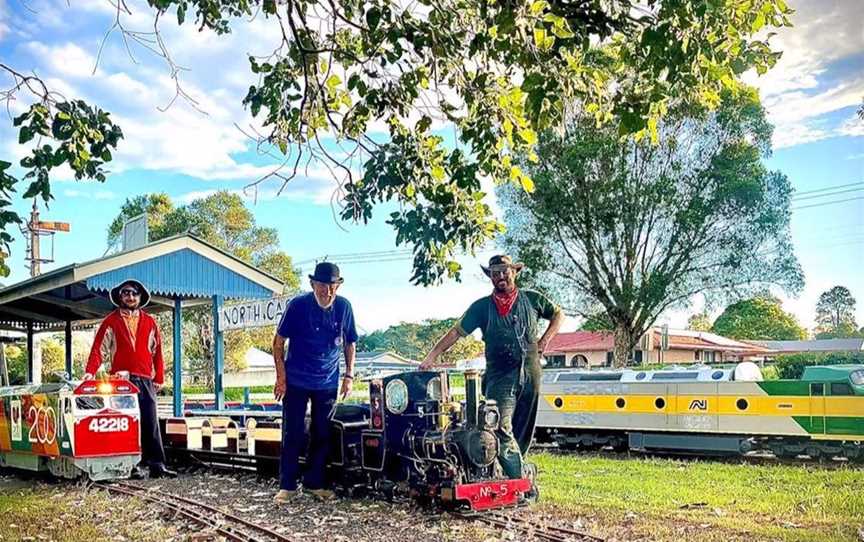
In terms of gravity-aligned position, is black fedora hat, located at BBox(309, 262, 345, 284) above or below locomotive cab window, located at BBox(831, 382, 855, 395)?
above

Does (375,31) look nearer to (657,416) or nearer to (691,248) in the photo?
(657,416)

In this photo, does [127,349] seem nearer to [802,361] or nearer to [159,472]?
[159,472]

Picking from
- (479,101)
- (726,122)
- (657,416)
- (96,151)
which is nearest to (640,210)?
(726,122)

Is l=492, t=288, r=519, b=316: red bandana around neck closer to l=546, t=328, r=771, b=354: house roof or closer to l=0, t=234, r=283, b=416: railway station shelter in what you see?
l=0, t=234, r=283, b=416: railway station shelter

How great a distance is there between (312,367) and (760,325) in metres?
23.9

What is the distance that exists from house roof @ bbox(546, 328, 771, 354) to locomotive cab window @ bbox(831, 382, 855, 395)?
724 centimetres

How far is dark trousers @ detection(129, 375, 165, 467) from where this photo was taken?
7.90 meters

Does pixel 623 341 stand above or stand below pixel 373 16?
below

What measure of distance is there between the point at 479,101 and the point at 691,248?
11833mm

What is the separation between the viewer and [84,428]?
7293 mm

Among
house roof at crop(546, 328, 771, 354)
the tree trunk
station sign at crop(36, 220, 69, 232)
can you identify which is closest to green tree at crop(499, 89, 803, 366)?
the tree trunk

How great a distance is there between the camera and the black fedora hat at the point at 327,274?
6.13m

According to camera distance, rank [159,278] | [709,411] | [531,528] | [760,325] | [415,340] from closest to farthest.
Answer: [531,528] → [709,411] → [159,278] → [415,340] → [760,325]

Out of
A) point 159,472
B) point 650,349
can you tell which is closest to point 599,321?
point 650,349
